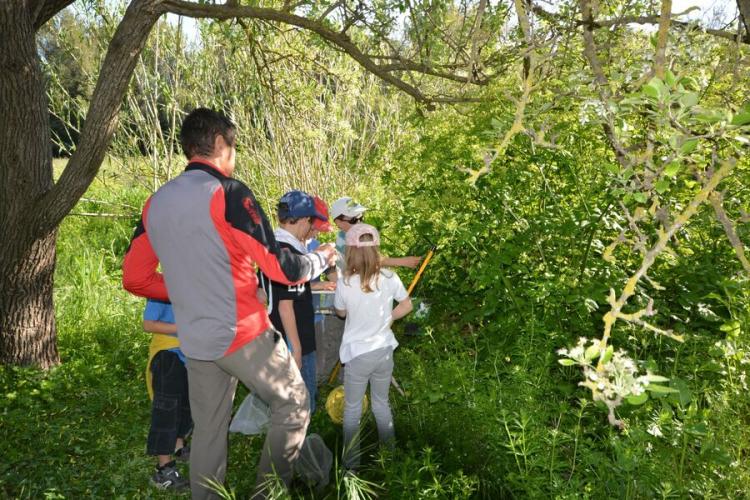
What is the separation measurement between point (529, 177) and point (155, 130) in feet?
19.6

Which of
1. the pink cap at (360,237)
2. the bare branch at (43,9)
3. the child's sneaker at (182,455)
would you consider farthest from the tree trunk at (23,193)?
the pink cap at (360,237)

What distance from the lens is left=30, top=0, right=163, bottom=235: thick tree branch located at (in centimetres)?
458

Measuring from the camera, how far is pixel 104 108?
4684mm

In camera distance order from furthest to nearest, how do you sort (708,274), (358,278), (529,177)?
1. (529,177)
2. (708,274)
3. (358,278)

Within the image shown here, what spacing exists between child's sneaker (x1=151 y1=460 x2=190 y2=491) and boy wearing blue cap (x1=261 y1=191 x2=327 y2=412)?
92cm

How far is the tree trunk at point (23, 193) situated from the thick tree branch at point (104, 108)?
0.59 feet

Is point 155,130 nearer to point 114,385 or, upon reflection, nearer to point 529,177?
point 114,385

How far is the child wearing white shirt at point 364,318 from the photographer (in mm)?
3551

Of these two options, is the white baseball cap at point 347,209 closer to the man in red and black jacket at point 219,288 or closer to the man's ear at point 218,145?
the man in red and black jacket at point 219,288

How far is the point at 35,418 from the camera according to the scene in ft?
14.8

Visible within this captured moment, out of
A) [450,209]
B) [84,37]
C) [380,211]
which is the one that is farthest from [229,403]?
[84,37]

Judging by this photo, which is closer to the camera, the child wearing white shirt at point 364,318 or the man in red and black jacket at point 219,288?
the man in red and black jacket at point 219,288

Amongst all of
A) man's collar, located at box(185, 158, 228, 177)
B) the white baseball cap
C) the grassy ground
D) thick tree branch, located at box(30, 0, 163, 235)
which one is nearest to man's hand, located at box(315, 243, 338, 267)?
man's collar, located at box(185, 158, 228, 177)

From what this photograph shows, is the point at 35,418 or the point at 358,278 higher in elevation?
the point at 358,278
